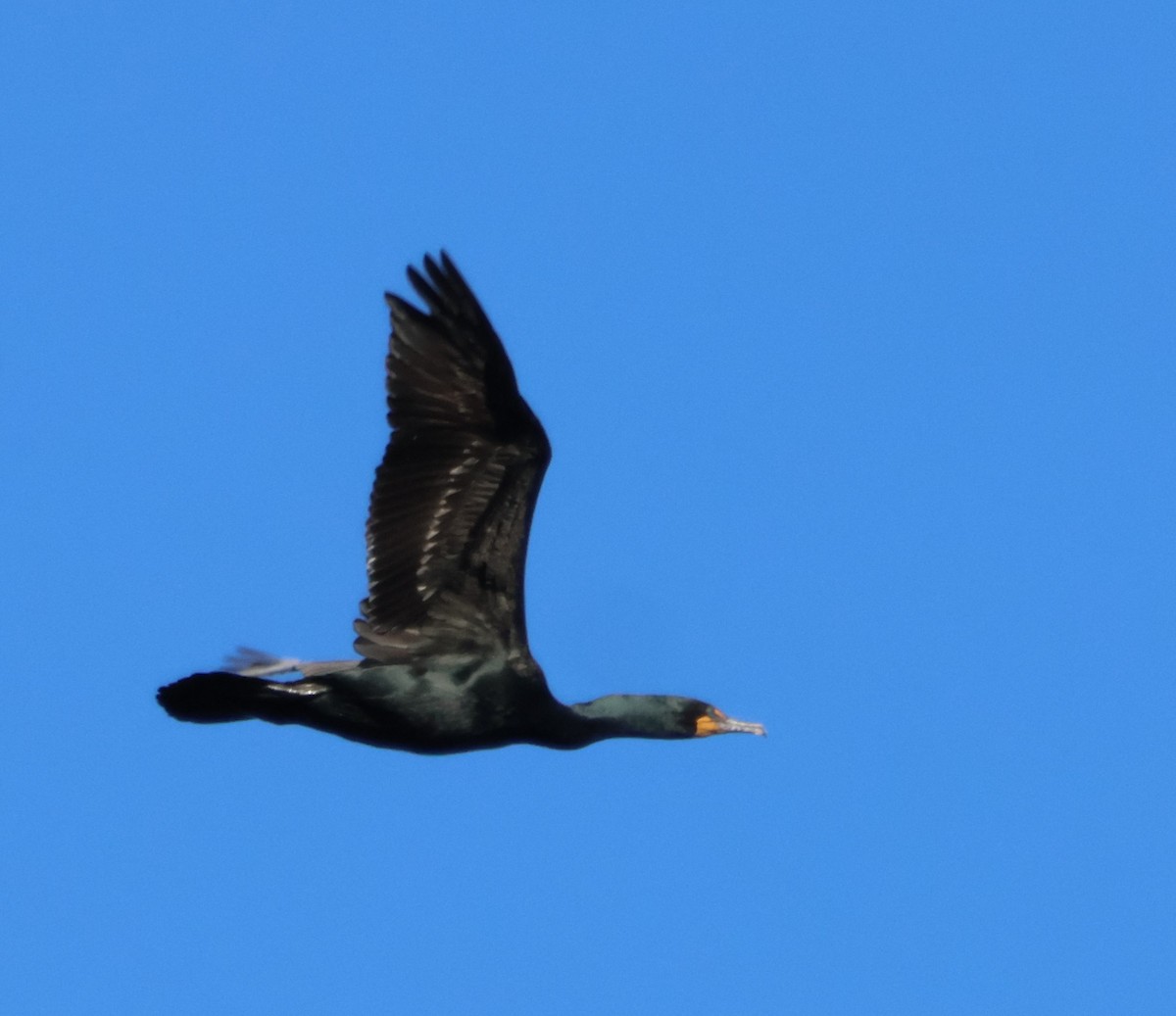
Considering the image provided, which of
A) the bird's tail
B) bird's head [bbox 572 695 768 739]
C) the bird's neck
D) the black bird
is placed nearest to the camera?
the bird's tail

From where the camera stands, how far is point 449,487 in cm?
1308

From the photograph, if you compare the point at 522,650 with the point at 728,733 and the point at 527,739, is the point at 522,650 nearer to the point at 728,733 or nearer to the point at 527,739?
the point at 527,739

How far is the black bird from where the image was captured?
13.0m

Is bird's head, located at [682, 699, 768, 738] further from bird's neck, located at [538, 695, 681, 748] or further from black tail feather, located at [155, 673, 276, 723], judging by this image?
A: black tail feather, located at [155, 673, 276, 723]

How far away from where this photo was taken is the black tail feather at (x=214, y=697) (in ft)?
42.0

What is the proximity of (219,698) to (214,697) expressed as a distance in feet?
0.09

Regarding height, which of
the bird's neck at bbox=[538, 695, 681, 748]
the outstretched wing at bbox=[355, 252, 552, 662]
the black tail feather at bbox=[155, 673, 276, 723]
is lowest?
the black tail feather at bbox=[155, 673, 276, 723]

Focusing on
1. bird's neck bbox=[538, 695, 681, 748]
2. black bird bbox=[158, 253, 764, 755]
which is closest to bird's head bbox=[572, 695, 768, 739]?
bird's neck bbox=[538, 695, 681, 748]

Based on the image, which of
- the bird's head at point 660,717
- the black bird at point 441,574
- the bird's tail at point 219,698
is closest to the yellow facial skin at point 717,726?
the bird's head at point 660,717

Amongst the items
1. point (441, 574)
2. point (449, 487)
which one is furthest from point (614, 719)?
point (449, 487)

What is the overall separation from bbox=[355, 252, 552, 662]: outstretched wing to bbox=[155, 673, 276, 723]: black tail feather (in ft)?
2.34

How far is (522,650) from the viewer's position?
526 inches

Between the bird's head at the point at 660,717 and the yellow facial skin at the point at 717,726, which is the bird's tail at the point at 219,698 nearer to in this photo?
the bird's head at the point at 660,717

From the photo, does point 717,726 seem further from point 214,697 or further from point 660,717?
point 214,697
